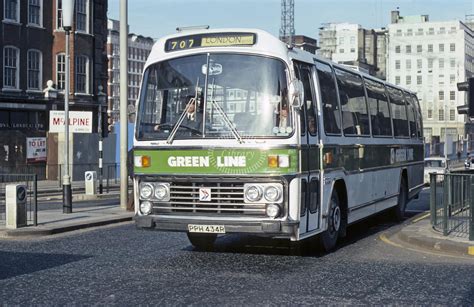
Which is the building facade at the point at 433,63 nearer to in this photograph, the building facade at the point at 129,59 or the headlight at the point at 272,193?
the building facade at the point at 129,59

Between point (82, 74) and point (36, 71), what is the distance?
133 inches

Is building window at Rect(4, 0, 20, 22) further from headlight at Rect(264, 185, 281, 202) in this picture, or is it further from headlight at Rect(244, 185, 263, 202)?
headlight at Rect(264, 185, 281, 202)

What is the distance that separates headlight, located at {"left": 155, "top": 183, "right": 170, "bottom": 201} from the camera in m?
10.0

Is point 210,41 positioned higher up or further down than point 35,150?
higher up

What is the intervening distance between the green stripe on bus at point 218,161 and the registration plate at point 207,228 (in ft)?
→ 2.49

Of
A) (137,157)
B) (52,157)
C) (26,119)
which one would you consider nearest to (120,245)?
(137,157)

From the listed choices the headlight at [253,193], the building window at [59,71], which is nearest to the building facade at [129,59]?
the building window at [59,71]

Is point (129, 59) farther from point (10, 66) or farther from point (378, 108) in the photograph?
point (378, 108)

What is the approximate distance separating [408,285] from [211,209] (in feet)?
9.60

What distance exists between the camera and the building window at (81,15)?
4381cm

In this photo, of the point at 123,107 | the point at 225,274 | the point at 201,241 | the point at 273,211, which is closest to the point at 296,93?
the point at 273,211

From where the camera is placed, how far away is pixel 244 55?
991 centimetres

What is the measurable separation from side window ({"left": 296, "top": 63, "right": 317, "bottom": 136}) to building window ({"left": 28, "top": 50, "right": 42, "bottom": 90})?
33111 mm

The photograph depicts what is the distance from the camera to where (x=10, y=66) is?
130ft
